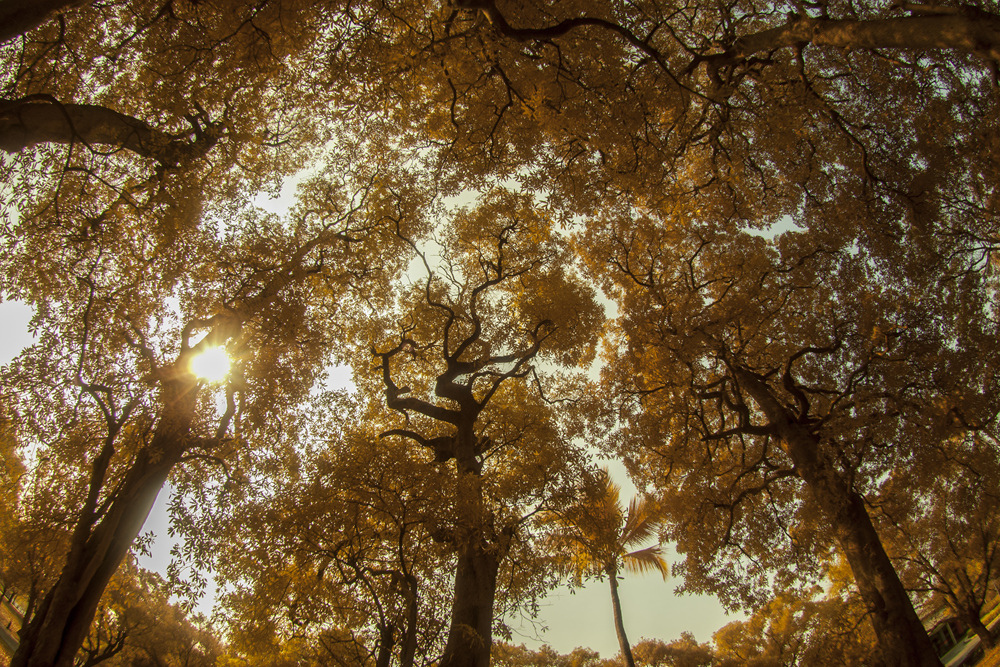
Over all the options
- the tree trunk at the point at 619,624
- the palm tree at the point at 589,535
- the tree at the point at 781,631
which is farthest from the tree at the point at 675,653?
the palm tree at the point at 589,535

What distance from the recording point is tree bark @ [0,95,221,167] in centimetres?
554

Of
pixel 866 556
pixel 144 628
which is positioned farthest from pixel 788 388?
pixel 144 628

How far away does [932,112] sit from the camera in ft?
24.3

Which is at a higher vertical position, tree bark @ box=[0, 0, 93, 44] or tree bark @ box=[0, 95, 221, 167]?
tree bark @ box=[0, 95, 221, 167]

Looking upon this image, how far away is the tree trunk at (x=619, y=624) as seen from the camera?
49.5ft

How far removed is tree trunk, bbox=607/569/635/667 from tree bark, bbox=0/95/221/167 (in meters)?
16.1

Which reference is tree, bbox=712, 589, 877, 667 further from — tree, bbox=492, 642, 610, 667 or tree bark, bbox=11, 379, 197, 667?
tree bark, bbox=11, 379, 197, 667

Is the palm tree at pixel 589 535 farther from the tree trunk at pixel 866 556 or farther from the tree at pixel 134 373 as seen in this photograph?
the tree at pixel 134 373

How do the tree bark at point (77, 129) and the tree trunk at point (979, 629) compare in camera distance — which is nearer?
the tree bark at point (77, 129)

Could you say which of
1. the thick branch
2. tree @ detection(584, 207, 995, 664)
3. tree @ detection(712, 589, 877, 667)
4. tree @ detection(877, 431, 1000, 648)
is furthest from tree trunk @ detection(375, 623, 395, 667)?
tree @ detection(712, 589, 877, 667)

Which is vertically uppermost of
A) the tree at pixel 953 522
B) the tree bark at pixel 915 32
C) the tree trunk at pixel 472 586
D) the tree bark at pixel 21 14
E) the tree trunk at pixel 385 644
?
the tree bark at pixel 915 32

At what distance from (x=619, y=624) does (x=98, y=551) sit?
15655 millimetres

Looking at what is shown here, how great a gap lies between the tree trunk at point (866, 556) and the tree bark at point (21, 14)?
36.0ft

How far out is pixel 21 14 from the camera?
147 inches
